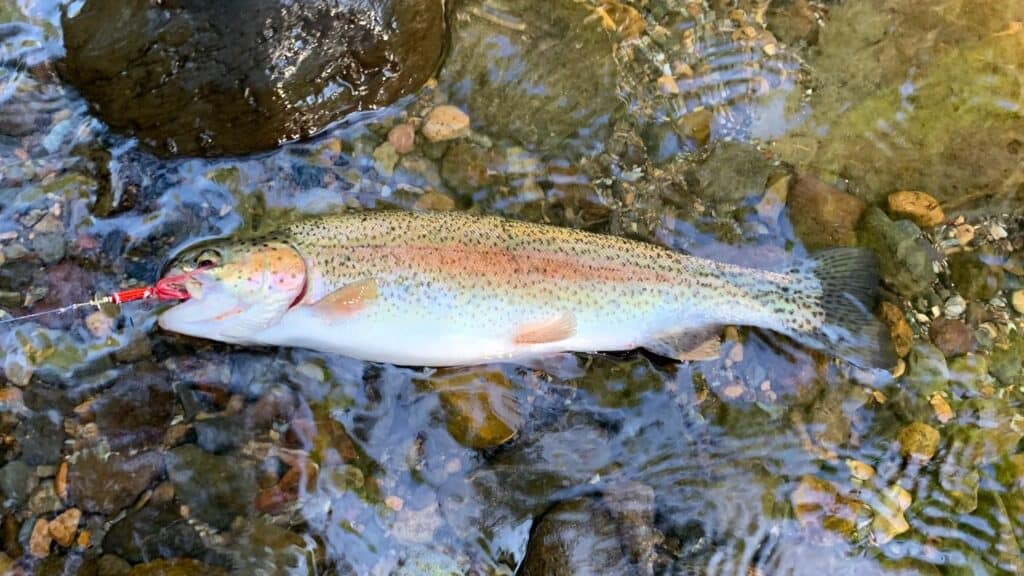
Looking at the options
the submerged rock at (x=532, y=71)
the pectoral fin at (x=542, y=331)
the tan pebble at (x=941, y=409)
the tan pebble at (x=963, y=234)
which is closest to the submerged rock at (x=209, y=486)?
the pectoral fin at (x=542, y=331)

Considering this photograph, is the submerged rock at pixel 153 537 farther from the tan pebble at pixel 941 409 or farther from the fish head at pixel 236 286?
the tan pebble at pixel 941 409

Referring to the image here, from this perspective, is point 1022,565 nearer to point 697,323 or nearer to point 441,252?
point 697,323

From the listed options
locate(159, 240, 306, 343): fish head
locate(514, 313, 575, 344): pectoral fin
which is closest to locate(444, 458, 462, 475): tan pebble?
locate(514, 313, 575, 344): pectoral fin

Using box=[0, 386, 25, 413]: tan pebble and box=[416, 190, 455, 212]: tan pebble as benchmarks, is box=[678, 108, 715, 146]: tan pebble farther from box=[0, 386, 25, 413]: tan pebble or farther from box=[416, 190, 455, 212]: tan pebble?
box=[0, 386, 25, 413]: tan pebble

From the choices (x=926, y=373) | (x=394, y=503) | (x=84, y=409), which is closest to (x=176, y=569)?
(x=84, y=409)

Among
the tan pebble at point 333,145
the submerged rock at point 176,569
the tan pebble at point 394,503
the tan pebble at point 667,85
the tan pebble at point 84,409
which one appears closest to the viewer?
the submerged rock at point 176,569

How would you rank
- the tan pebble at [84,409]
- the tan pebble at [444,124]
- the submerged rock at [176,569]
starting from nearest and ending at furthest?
the submerged rock at [176,569] → the tan pebble at [84,409] → the tan pebble at [444,124]

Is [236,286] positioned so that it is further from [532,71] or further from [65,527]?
[532,71]
